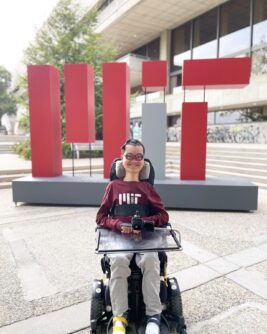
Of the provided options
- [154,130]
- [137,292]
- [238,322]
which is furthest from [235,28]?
[137,292]

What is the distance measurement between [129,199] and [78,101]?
179 inches

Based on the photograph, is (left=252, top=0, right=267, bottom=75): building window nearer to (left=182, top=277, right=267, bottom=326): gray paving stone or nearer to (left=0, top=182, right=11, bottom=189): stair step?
(left=0, top=182, right=11, bottom=189): stair step

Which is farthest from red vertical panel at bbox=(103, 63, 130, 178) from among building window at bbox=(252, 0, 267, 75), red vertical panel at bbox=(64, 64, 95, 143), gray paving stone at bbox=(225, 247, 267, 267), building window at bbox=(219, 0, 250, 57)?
building window at bbox=(219, 0, 250, 57)

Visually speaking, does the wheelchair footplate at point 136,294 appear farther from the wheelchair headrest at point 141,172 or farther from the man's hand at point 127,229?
the wheelchair headrest at point 141,172

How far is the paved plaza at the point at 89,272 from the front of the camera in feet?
8.05

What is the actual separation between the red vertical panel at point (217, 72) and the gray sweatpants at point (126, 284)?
16.2ft

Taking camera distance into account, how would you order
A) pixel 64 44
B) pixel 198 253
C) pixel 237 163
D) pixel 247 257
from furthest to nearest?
pixel 64 44 < pixel 237 163 < pixel 198 253 < pixel 247 257

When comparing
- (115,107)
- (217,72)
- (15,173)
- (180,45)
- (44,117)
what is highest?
(180,45)

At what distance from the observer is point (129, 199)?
245cm

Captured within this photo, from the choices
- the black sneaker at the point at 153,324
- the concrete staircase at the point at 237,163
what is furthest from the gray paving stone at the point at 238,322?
the concrete staircase at the point at 237,163

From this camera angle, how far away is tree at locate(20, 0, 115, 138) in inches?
576

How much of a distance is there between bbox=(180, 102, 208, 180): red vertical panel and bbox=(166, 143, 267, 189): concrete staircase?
3.52 metres

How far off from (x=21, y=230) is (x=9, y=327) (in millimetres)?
2578

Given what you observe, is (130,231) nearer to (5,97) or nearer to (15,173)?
(15,173)
